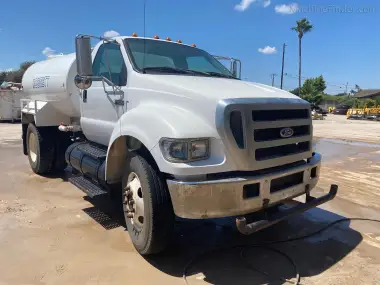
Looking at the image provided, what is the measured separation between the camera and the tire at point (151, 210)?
333cm

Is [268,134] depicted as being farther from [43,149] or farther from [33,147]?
[33,147]

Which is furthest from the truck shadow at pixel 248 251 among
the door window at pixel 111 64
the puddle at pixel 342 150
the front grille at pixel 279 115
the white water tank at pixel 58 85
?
the puddle at pixel 342 150

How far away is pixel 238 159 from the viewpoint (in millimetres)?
3154

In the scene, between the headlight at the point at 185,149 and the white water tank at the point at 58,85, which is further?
the white water tank at the point at 58,85

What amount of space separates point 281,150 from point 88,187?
8.92 ft

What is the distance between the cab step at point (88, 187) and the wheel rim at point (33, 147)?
2.73 m

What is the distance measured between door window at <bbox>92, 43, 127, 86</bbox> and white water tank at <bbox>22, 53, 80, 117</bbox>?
115 centimetres

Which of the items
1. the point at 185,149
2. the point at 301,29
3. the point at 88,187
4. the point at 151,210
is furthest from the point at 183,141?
the point at 301,29

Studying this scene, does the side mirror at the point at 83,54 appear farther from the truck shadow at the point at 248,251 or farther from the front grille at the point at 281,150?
the front grille at the point at 281,150

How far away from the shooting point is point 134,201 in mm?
3764

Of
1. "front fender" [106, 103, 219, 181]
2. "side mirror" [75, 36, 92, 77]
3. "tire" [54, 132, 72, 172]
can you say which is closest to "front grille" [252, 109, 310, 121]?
"front fender" [106, 103, 219, 181]

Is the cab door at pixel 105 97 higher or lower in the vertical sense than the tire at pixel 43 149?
higher

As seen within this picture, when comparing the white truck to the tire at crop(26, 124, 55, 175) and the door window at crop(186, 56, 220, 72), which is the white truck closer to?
the door window at crop(186, 56, 220, 72)

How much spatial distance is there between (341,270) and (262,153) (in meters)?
1.44
